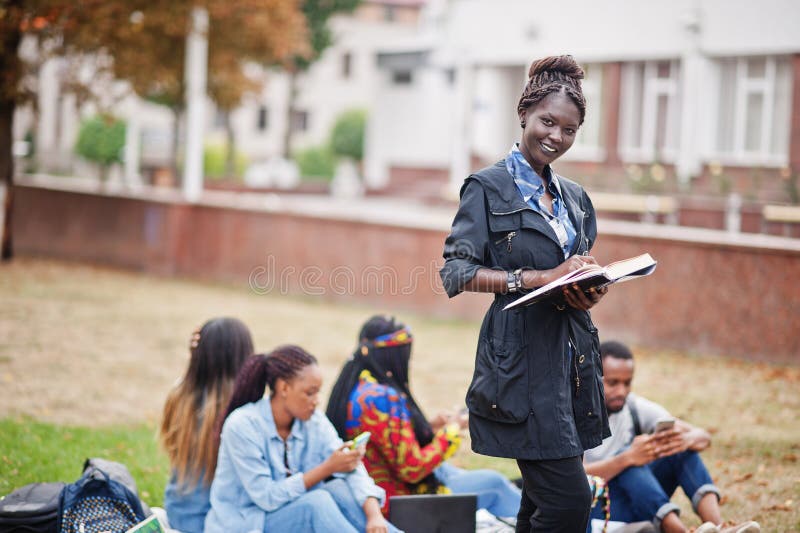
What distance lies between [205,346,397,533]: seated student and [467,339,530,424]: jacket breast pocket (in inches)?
53.2

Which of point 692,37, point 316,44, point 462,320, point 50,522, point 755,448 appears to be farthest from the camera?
point 316,44

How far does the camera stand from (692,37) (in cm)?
2250

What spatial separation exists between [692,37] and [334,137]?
27046 millimetres

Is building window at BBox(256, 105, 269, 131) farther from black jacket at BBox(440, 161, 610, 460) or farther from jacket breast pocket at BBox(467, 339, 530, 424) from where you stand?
jacket breast pocket at BBox(467, 339, 530, 424)

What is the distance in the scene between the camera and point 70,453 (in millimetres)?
7102

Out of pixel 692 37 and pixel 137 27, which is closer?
pixel 137 27

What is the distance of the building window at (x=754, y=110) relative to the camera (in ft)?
71.5

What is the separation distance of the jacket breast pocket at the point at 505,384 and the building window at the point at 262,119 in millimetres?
60838

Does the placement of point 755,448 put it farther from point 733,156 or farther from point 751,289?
A: point 733,156

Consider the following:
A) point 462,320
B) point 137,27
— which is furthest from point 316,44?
point 462,320

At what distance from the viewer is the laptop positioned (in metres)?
5.20

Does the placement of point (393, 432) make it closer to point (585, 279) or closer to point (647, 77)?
point (585, 279)

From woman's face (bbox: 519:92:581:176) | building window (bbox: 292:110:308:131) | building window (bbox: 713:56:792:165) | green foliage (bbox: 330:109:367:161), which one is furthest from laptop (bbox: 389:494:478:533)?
building window (bbox: 292:110:308:131)

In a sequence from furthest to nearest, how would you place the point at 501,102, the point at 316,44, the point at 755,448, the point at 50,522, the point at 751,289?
the point at 316,44 < the point at 501,102 < the point at 751,289 < the point at 755,448 < the point at 50,522
